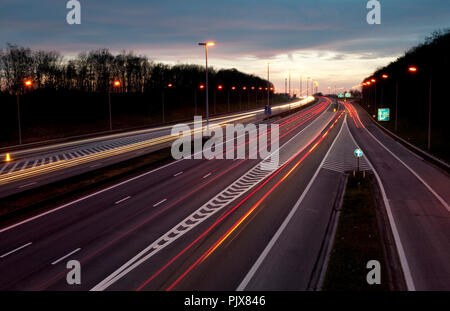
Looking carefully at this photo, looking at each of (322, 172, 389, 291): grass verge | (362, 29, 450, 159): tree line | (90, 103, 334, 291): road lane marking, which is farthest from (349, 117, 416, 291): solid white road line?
(362, 29, 450, 159): tree line

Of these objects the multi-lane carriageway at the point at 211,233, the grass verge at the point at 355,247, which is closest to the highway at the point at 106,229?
the multi-lane carriageway at the point at 211,233

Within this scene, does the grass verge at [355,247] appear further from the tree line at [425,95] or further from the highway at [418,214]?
the tree line at [425,95]

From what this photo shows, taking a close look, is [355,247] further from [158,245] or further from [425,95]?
[425,95]

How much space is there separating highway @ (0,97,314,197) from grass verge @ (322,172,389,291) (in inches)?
774

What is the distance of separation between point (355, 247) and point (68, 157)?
30.5 m

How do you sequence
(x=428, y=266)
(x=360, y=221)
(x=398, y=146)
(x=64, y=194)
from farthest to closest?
(x=398, y=146), (x=64, y=194), (x=360, y=221), (x=428, y=266)

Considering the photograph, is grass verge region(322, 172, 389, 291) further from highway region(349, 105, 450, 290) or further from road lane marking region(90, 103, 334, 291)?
road lane marking region(90, 103, 334, 291)

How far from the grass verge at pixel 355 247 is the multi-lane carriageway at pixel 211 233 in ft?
2.16

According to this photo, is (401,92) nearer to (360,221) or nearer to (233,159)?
(233,159)

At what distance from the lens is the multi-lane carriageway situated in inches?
500

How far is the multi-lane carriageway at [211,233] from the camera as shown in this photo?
1270 cm

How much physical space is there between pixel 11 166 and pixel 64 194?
13.5 m

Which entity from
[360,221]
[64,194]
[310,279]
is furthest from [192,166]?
Answer: [310,279]
